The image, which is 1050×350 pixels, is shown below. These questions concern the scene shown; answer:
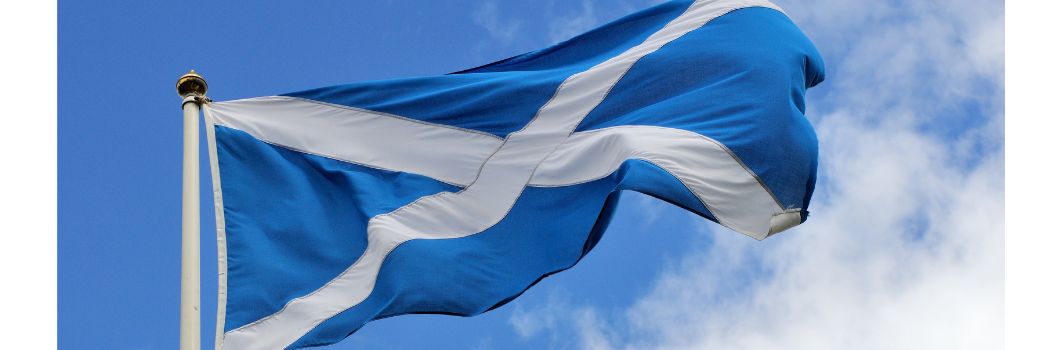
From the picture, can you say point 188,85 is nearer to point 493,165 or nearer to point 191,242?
point 191,242

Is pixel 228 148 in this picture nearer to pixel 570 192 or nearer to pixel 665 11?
pixel 570 192

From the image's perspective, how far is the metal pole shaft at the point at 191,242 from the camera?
19.5 feet

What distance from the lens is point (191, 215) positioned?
6.44 meters

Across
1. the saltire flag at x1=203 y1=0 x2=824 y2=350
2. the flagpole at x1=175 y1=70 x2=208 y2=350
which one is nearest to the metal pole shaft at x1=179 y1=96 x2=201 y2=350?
the flagpole at x1=175 y1=70 x2=208 y2=350

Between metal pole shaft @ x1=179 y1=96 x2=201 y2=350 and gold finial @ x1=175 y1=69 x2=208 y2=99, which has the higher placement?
gold finial @ x1=175 y1=69 x2=208 y2=99

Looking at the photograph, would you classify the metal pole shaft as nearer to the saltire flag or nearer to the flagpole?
the flagpole

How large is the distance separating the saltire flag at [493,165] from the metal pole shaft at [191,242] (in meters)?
0.39

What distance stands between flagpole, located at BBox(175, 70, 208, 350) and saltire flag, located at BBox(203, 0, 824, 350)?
23 cm

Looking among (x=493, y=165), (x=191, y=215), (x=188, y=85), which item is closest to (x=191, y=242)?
(x=191, y=215)

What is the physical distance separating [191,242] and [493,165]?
2410 mm

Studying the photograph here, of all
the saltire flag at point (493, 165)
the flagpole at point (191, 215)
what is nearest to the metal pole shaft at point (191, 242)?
the flagpole at point (191, 215)

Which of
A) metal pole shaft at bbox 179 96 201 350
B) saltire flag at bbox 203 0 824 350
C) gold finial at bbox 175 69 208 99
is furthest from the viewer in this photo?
gold finial at bbox 175 69 208 99

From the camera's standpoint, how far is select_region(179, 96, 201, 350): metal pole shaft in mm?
5938

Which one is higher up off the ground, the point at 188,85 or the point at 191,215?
the point at 188,85
